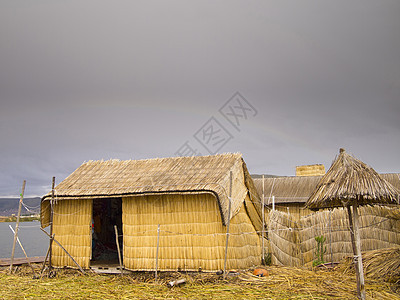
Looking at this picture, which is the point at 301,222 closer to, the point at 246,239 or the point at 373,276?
the point at 246,239

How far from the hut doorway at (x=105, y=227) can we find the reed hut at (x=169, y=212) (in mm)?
2468

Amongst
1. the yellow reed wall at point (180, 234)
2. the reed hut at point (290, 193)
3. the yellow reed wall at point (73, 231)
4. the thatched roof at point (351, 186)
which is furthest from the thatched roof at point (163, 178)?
the reed hut at point (290, 193)

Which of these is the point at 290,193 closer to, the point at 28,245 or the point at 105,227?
the point at 105,227

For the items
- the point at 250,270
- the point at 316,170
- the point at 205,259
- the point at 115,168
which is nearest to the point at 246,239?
the point at 250,270

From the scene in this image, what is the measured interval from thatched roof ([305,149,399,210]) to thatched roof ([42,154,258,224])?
2.79 metres

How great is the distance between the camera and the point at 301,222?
1202 cm

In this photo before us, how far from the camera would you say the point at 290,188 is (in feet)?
70.8

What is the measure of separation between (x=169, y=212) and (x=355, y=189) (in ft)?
16.4

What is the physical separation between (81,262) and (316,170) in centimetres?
1859

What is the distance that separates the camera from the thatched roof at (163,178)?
30.9ft

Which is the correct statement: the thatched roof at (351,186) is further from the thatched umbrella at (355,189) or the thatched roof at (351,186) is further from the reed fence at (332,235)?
the reed fence at (332,235)

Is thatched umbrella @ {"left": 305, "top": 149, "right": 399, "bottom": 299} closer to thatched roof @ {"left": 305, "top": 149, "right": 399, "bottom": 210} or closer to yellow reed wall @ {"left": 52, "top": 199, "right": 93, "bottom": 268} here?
thatched roof @ {"left": 305, "top": 149, "right": 399, "bottom": 210}

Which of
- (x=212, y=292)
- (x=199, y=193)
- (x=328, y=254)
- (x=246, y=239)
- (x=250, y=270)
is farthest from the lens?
(x=328, y=254)

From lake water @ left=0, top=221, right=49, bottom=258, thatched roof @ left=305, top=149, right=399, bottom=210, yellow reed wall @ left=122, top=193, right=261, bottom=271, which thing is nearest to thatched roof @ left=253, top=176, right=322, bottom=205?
yellow reed wall @ left=122, top=193, right=261, bottom=271
